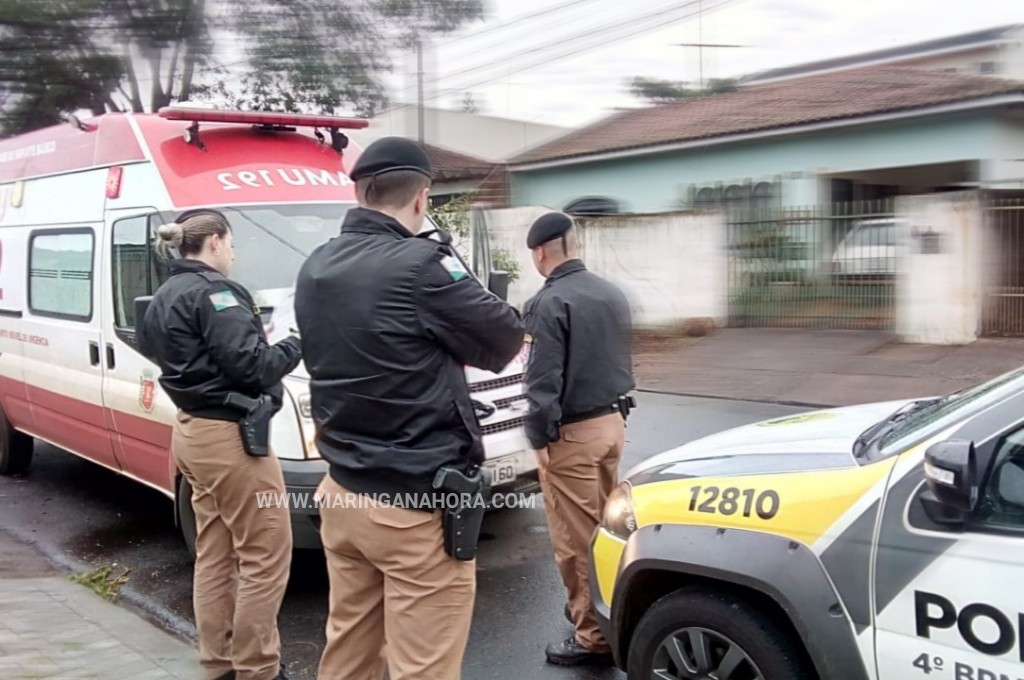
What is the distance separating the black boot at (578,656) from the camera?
3.99m

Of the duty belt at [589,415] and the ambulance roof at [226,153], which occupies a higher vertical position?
the ambulance roof at [226,153]

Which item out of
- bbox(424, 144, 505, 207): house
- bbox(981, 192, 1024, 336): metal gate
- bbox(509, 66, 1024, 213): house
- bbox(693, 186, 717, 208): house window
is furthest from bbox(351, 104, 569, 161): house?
bbox(981, 192, 1024, 336): metal gate

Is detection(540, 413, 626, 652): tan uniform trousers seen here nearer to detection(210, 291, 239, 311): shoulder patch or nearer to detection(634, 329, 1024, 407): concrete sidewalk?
detection(210, 291, 239, 311): shoulder patch

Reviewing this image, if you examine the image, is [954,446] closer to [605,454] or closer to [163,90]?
[605,454]

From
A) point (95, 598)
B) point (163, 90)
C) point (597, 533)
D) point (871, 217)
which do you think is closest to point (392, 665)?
point (597, 533)

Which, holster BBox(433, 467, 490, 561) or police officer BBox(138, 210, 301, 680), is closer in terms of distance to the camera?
holster BBox(433, 467, 490, 561)

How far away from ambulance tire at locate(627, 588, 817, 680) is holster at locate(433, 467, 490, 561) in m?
0.76

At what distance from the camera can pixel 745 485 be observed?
283 centimetres

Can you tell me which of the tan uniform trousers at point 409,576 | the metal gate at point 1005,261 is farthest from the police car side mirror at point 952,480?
the metal gate at point 1005,261

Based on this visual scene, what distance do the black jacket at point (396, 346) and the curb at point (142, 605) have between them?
8.06ft

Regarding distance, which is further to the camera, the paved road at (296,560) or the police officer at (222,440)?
the paved road at (296,560)

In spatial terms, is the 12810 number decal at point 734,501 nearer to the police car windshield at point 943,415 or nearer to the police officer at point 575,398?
the police car windshield at point 943,415

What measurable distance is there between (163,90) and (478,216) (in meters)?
6.49

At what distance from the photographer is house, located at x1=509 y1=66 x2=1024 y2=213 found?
49.7ft
